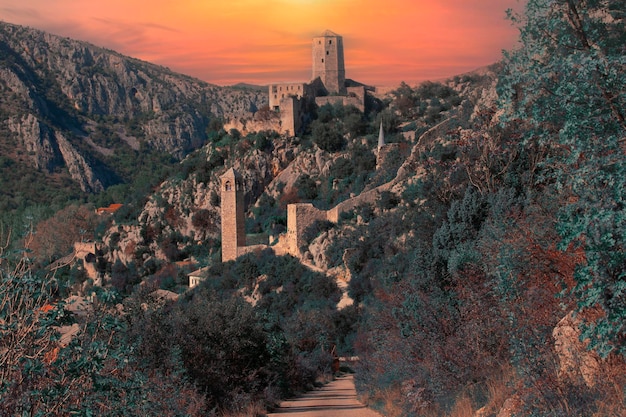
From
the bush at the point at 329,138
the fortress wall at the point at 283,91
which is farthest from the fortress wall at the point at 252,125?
the bush at the point at 329,138

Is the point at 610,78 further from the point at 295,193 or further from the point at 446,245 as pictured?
the point at 295,193

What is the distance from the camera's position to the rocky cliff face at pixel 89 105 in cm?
9106

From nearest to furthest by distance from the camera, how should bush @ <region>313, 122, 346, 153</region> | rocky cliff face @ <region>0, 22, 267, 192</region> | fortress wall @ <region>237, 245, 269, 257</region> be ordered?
fortress wall @ <region>237, 245, 269, 257</region> < bush @ <region>313, 122, 346, 153</region> < rocky cliff face @ <region>0, 22, 267, 192</region>

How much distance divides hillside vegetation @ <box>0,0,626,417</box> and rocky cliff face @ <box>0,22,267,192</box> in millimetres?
63210

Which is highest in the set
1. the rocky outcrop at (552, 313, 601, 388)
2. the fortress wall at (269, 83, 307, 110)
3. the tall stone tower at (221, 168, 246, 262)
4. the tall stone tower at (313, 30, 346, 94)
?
the tall stone tower at (313, 30, 346, 94)

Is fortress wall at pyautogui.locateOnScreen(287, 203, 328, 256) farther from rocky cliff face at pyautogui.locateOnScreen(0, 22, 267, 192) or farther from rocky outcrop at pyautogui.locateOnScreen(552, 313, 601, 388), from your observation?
rocky cliff face at pyautogui.locateOnScreen(0, 22, 267, 192)

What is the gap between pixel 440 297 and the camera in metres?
13.9

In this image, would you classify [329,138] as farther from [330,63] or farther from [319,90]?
[330,63]

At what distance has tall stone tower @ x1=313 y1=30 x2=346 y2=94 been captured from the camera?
51.1 m

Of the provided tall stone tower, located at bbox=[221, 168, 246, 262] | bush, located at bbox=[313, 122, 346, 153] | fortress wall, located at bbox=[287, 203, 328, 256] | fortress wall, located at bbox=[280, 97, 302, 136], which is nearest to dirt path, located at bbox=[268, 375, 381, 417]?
fortress wall, located at bbox=[287, 203, 328, 256]

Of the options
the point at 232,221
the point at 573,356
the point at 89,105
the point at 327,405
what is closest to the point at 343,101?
the point at 232,221

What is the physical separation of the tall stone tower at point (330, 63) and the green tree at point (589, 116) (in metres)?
43.9

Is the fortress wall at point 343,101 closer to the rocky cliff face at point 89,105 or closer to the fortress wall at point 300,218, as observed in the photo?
the fortress wall at point 300,218

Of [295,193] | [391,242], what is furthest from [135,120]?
[391,242]
